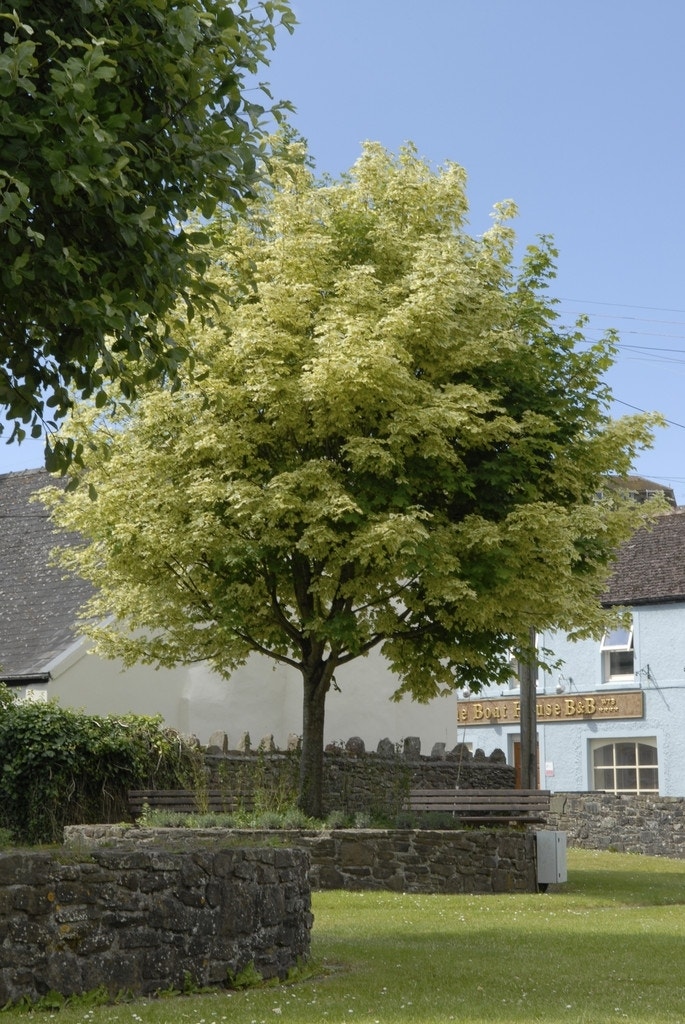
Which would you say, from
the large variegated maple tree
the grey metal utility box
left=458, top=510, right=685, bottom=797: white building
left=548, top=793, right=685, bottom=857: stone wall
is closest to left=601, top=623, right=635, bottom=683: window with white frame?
left=458, top=510, right=685, bottom=797: white building

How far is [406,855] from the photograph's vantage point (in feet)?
63.1

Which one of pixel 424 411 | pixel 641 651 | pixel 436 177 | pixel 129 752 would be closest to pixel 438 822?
pixel 129 752

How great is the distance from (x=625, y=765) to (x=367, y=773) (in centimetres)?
1498

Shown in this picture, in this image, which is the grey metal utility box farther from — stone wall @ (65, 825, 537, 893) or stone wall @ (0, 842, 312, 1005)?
stone wall @ (0, 842, 312, 1005)

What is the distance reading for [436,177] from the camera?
20.9 meters

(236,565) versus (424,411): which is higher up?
(424,411)

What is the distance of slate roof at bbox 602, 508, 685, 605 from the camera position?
1480 inches

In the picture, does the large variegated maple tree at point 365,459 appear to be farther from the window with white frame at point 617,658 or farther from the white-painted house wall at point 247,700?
the window with white frame at point 617,658

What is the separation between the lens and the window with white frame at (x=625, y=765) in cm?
3819

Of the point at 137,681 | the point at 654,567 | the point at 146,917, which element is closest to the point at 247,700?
the point at 137,681

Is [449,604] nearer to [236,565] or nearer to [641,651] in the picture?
[236,565]

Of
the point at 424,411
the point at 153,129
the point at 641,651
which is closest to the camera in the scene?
the point at 153,129

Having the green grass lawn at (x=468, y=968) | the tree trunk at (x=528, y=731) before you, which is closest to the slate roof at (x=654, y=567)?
the tree trunk at (x=528, y=731)

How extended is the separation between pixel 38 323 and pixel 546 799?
47.1 feet
